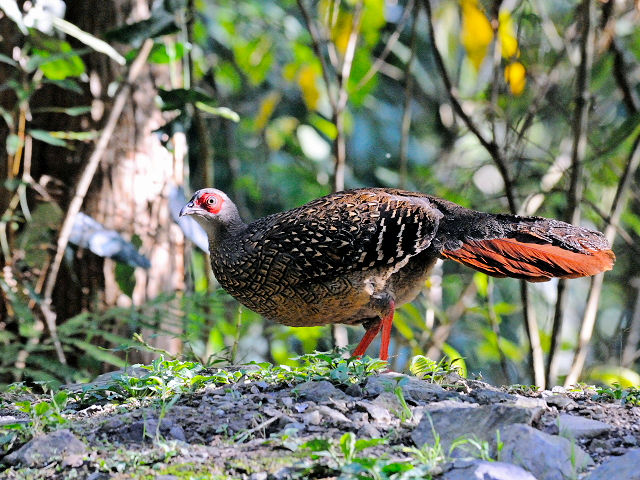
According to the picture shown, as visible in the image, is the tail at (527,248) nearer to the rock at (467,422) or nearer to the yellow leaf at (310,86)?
the rock at (467,422)

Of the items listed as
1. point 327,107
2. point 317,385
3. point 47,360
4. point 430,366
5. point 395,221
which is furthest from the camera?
point 327,107

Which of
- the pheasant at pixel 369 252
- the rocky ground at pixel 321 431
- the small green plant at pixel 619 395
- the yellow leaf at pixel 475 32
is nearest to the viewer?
the rocky ground at pixel 321 431

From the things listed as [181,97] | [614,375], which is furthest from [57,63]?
[614,375]

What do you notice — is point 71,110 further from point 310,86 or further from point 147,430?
point 147,430

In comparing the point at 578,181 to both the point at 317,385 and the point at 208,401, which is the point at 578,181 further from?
the point at 208,401

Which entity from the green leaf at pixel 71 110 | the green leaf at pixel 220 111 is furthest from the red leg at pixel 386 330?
the green leaf at pixel 71 110

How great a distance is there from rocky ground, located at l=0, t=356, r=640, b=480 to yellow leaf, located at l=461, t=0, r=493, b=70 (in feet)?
12.9

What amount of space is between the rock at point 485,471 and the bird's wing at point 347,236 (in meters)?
2.04

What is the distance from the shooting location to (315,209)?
4.50m

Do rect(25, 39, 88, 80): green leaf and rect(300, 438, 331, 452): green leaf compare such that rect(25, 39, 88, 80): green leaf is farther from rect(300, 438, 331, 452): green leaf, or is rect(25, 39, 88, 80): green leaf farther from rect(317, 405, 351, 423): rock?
rect(300, 438, 331, 452): green leaf

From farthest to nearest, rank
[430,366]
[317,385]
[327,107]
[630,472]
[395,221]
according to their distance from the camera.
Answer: [327,107]
[395,221]
[430,366]
[317,385]
[630,472]

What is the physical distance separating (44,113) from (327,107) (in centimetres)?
384

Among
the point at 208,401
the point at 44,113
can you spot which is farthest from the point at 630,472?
the point at 44,113

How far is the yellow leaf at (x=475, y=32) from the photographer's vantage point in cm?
669
